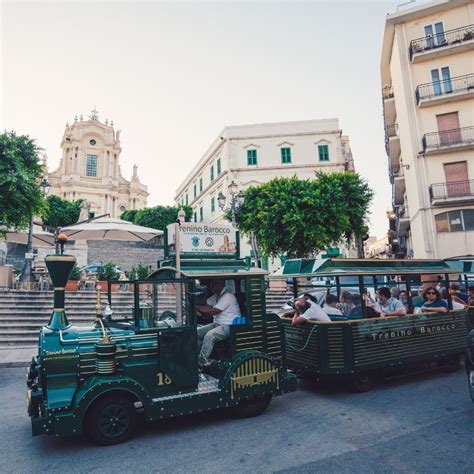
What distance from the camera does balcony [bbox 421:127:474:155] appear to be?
21.3m

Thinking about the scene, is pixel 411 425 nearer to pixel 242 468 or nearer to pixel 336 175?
pixel 242 468

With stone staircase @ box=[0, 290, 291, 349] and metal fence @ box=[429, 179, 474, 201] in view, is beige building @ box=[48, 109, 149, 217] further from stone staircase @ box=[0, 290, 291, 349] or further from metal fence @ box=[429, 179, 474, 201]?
metal fence @ box=[429, 179, 474, 201]

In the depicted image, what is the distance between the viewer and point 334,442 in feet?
15.3

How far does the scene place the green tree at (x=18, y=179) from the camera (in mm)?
13367

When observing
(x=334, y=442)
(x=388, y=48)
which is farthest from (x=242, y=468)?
(x=388, y=48)

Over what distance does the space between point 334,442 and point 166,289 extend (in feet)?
9.81

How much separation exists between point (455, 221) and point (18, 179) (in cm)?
2188

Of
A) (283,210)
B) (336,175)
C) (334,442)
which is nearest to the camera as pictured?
(334,442)

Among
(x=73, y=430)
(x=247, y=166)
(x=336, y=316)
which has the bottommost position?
(x=73, y=430)

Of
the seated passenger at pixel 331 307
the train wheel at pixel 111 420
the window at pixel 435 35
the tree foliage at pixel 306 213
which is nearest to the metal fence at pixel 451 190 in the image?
the tree foliage at pixel 306 213

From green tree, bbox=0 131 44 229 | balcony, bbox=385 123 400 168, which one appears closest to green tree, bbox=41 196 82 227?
green tree, bbox=0 131 44 229

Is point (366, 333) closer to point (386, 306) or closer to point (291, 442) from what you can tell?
point (386, 306)

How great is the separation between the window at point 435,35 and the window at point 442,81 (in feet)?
4.96

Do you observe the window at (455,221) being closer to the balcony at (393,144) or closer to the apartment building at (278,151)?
the balcony at (393,144)
